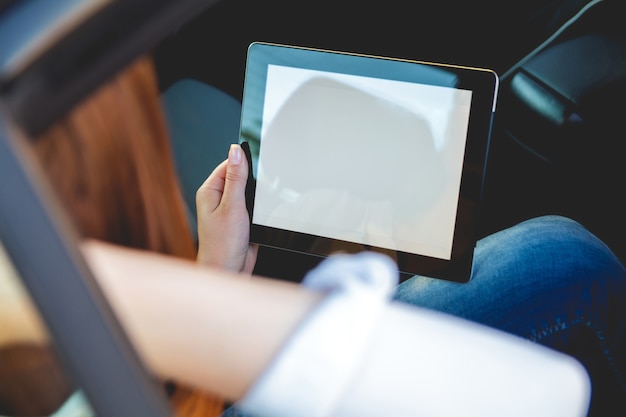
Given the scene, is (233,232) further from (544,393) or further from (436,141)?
(544,393)

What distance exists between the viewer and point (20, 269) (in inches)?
12.9

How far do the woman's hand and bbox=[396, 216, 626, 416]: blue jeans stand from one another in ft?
0.93

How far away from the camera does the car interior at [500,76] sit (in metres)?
0.95

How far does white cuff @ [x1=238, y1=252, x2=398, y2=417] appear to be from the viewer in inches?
15.4

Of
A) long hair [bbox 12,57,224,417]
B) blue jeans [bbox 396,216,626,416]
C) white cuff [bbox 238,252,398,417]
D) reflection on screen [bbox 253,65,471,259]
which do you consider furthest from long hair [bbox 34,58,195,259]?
blue jeans [bbox 396,216,626,416]

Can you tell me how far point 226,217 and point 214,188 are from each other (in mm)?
66

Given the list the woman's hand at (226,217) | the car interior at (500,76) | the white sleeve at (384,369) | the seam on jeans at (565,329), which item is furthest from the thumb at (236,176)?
the seam on jeans at (565,329)

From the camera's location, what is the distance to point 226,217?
2.54 feet

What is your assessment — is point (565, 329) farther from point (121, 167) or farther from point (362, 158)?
point (121, 167)

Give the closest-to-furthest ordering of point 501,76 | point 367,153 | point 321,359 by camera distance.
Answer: point 321,359
point 367,153
point 501,76

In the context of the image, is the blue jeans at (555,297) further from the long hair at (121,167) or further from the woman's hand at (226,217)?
the long hair at (121,167)

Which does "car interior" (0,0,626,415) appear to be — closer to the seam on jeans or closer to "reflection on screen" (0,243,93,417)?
the seam on jeans

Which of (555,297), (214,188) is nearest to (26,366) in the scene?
(214,188)

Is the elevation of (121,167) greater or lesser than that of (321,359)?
greater
